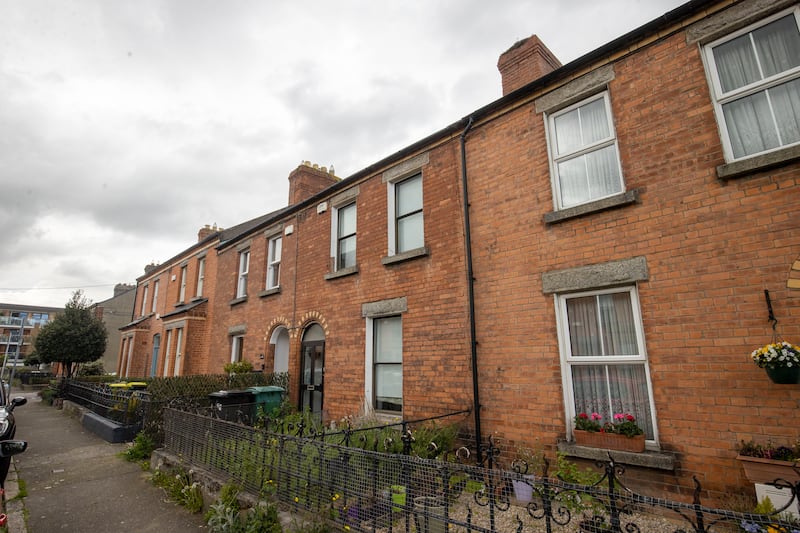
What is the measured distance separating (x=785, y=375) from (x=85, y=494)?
919 cm

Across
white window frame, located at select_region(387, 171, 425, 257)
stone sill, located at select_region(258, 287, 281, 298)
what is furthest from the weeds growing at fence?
stone sill, located at select_region(258, 287, 281, 298)

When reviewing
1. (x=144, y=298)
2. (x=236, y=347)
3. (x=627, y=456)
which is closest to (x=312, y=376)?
(x=236, y=347)

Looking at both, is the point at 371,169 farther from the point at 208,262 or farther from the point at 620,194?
the point at 208,262

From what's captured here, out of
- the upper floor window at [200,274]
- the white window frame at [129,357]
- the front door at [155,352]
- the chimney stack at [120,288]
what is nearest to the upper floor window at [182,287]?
the upper floor window at [200,274]

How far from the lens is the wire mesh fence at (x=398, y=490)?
3.56 m

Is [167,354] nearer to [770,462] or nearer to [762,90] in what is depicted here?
[770,462]

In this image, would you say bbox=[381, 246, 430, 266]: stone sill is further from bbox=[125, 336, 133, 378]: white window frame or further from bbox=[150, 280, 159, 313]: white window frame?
bbox=[125, 336, 133, 378]: white window frame

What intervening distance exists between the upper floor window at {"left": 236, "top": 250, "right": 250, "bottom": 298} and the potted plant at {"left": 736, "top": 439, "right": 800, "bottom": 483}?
13.9m

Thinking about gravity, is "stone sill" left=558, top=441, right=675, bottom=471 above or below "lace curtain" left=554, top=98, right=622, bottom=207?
below

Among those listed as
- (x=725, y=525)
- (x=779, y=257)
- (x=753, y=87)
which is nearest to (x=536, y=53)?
(x=753, y=87)

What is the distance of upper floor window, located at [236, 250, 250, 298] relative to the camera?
14.9 meters

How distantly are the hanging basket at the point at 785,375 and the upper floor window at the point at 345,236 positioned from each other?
799 cm

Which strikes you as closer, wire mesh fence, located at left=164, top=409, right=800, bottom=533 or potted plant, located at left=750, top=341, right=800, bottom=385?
wire mesh fence, located at left=164, top=409, right=800, bottom=533

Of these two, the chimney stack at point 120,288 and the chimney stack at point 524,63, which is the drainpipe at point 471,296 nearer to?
the chimney stack at point 524,63
